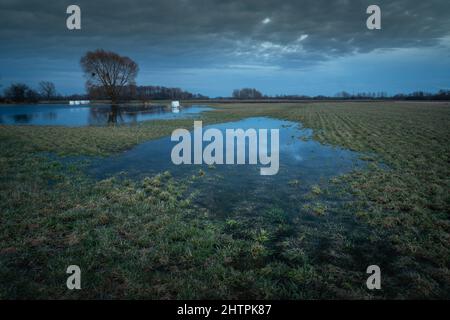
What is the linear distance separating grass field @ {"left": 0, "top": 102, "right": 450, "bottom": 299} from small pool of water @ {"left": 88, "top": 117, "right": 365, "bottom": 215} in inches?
30.8

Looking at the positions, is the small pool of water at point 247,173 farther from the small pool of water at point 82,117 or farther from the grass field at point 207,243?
the small pool of water at point 82,117

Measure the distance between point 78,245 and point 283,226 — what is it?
512cm

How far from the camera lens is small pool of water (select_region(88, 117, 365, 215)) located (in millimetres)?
9234

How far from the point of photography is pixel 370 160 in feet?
49.3

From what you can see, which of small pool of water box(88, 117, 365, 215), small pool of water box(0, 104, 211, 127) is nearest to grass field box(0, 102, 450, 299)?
small pool of water box(88, 117, 365, 215)

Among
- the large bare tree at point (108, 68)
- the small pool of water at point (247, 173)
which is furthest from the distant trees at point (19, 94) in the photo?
the small pool of water at point (247, 173)

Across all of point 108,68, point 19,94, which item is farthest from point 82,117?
point 19,94

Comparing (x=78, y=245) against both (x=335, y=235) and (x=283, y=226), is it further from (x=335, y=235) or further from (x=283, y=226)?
(x=335, y=235)

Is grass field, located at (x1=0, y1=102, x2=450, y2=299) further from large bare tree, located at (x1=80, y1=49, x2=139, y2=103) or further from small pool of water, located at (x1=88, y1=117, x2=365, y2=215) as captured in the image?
large bare tree, located at (x1=80, y1=49, x2=139, y2=103)

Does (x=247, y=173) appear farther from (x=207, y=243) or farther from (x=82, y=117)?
(x=82, y=117)

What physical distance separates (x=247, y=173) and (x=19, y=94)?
5492 inches

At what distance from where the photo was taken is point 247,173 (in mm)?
12641

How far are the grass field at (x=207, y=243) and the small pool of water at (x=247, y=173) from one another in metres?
0.78
